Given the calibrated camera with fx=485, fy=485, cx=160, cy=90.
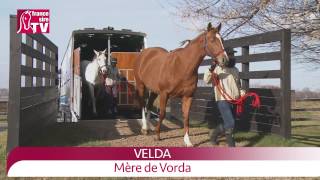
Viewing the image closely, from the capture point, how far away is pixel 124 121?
1223 cm

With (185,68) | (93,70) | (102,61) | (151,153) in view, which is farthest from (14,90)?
(93,70)

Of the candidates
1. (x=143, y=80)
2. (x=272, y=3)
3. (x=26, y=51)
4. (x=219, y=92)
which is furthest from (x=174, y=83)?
(x=272, y=3)

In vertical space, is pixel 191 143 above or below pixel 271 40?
below

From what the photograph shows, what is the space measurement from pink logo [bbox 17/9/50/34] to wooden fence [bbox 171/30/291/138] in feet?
13.6

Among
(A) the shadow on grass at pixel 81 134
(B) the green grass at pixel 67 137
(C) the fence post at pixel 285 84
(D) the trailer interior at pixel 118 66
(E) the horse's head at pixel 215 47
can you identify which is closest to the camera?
(E) the horse's head at pixel 215 47

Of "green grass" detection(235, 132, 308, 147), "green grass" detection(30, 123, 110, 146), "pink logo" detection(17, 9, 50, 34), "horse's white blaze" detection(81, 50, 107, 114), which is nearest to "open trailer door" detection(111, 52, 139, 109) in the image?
"horse's white blaze" detection(81, 50, 107, 114)

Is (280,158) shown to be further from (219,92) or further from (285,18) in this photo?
(285,18)

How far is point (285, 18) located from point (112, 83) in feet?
15.6

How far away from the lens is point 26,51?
25.7ft

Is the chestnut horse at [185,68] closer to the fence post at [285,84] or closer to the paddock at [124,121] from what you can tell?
the paddock at [124,121]

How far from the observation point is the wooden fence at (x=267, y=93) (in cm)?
867

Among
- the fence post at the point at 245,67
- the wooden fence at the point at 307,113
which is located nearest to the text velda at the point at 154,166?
the fence post at the point at 245,67

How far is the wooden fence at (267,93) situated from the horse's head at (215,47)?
5.06 feet

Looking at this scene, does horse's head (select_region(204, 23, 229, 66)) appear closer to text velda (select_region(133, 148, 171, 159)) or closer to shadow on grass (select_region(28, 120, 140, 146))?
text velda (select_region(133, 148, 171, 159))
